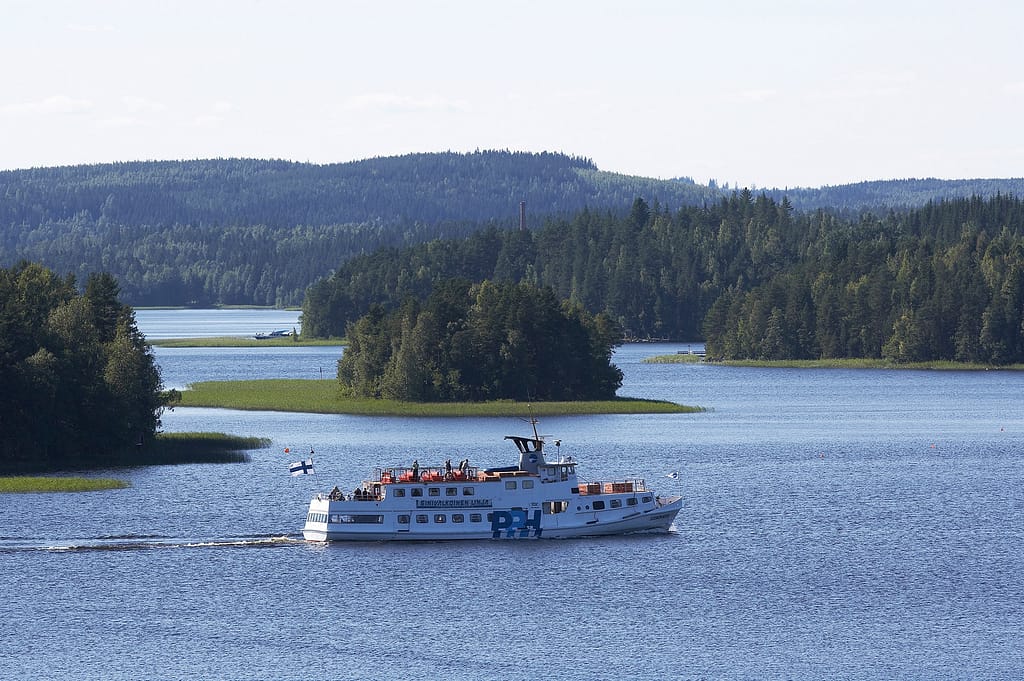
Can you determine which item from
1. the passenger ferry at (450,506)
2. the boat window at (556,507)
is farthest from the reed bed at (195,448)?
the boat window at (556,507)

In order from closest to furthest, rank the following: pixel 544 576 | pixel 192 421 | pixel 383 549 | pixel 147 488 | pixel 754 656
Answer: pixel 754 656 < pixel 544 576 < pixel 383 549 < pixel 147 488 < pixel 192 421

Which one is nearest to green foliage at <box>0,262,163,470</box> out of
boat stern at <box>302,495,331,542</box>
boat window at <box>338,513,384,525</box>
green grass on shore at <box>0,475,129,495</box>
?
green grass on shore at <box>0,475,129,495</box>

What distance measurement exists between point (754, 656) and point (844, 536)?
34405 millimetres

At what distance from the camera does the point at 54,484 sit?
129m

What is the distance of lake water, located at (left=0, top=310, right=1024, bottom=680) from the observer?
78.6 m

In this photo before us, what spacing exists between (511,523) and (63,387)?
47596mm

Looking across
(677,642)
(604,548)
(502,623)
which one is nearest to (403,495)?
(604,548)

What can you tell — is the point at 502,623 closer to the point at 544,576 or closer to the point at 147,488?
the point at 544,576

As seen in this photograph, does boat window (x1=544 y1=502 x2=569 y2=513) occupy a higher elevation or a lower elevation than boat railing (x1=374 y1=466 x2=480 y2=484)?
lower

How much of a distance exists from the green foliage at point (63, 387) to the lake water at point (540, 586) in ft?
19.5

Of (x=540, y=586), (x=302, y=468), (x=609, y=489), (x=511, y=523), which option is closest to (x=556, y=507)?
(x=511, y=523)

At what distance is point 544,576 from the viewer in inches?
3890

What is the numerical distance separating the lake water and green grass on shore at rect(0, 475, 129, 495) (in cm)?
261

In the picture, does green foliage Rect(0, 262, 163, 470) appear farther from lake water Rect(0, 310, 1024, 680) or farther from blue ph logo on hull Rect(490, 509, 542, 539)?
blue ph logo on hull Rect(490, 509, 542, 539)
